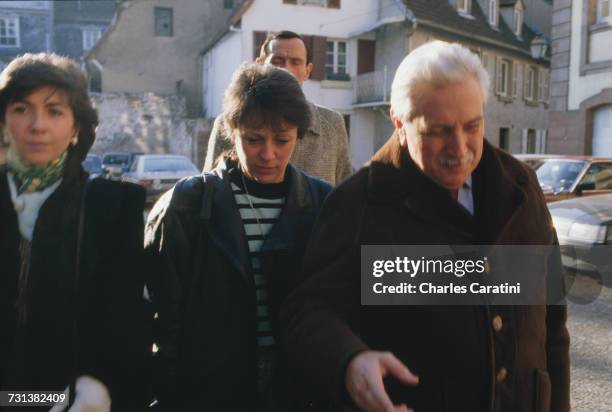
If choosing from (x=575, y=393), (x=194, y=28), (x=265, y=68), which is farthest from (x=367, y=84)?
(x=265, y=68)

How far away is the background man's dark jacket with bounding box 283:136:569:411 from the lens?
1752 mm

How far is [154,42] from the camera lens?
2945 centimetres

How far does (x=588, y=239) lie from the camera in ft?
22.6

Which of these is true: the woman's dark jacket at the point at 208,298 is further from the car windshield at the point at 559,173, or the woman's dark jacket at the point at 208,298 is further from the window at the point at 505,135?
the window at the point at 505,135

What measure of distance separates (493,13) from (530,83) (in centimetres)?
363

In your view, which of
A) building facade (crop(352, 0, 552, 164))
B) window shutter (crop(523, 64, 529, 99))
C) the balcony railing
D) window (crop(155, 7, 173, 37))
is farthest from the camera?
window (crop(155, 7, 173, 37))

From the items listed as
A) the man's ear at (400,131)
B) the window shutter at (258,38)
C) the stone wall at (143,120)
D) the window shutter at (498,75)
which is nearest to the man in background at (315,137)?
the man's ear at (400,131)

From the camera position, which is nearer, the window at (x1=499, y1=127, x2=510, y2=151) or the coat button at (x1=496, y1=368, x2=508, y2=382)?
the coat button at (x1=496, y1=368, x2=508, y2=382)

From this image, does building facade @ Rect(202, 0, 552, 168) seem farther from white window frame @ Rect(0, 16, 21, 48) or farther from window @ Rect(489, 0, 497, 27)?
white window frame @ Rect(0, 16, 21, 48)

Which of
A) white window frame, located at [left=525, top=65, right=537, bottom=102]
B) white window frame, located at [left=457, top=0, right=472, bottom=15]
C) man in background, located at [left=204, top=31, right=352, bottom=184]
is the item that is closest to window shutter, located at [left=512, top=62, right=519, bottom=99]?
white window frame, located at [left=525, top=65, right=537, bottom=102]

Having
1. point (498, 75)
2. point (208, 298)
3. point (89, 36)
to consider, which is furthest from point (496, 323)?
point (89, 36)

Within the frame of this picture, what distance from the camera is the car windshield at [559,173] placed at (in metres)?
9.30

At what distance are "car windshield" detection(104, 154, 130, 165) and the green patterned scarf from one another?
2233 cm

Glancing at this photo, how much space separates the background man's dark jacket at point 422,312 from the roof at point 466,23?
21.7m
